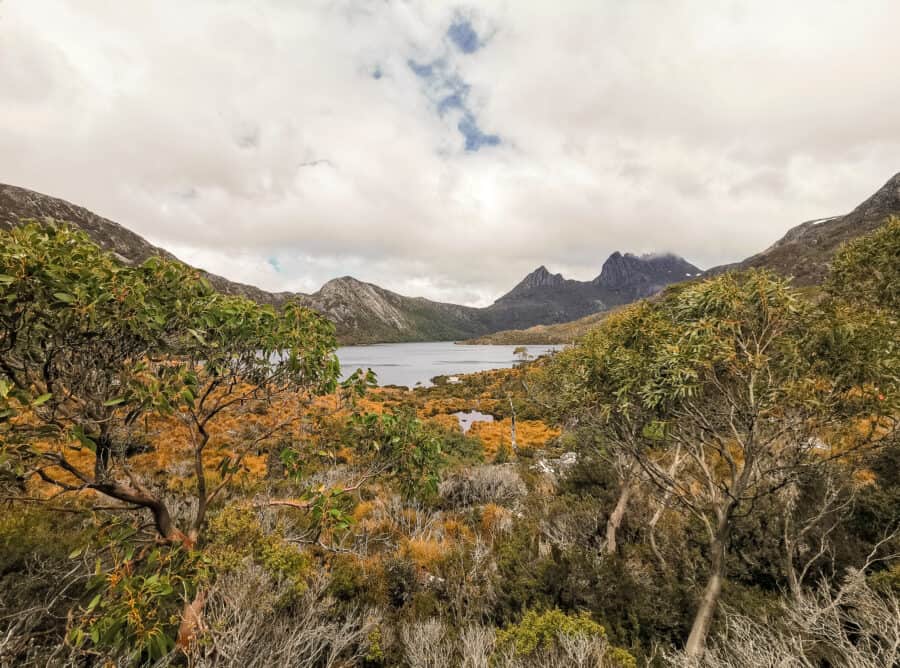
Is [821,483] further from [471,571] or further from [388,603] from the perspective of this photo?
[388,603]

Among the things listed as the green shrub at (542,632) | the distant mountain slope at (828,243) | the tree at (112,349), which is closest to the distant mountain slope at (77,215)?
the tree at (112,349)

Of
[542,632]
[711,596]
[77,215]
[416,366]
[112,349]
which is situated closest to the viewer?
[112,349]

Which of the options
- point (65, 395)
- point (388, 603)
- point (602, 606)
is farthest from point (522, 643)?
point (65, 395)

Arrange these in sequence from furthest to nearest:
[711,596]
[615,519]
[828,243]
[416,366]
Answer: [416,366] < [828,243] < [615,519] < [711,596]

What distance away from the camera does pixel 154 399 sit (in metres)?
2.95

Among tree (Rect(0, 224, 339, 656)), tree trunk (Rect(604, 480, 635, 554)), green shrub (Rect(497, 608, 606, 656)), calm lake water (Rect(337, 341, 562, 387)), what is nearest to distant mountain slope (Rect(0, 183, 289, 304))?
calm lake water (Rect(337, 341, 562, 387))

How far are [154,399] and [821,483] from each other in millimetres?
12977

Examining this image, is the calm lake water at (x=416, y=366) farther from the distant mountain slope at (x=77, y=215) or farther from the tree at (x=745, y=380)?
the distant mountain slope at (x=77, y=215)

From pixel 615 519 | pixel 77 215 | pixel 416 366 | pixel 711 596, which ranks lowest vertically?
pixel 416 366

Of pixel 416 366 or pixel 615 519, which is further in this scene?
pixel 416 366

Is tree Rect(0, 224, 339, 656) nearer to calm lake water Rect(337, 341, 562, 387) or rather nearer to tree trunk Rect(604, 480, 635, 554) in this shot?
tree trunk Rect(604, 480, 635, 554)

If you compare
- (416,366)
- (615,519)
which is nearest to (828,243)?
(416,366)

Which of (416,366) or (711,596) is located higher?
(711,596)

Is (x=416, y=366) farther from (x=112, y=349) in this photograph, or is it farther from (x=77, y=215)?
(x=77, y=215)
